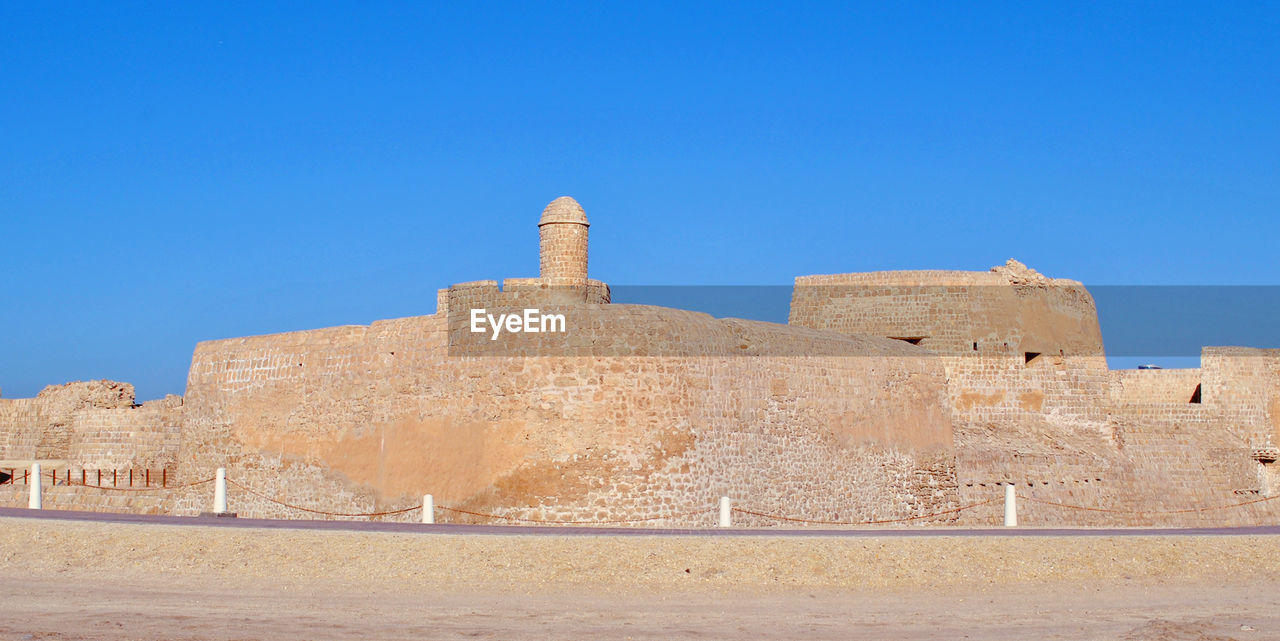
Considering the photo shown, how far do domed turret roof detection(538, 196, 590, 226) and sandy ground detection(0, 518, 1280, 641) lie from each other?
9.48 metres

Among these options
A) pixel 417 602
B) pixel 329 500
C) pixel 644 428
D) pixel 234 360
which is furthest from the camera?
pixel 234 360

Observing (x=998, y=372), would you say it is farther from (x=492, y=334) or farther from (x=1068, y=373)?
(x=492, y=334)

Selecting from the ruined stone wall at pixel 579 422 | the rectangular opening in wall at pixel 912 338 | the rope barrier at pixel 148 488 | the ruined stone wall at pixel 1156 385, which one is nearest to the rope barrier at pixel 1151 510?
the ruined stone wall at pixel 579 422

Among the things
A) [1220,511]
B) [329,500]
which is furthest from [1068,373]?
[329,500]

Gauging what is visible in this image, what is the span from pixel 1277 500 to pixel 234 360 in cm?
2162

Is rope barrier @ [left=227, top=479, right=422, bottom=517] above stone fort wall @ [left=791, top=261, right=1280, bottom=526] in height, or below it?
below

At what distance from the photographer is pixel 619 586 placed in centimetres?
1210

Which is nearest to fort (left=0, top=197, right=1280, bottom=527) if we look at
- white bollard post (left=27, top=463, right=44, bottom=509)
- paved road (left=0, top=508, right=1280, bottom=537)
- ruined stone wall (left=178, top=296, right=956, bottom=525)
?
ruined stone wall (left=178, top=296, right=956, bottom=525)

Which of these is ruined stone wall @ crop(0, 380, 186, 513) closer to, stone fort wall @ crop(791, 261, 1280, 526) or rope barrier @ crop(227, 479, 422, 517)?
rope barrier @ crop(227, 479, 422, 517)

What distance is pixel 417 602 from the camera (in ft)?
37.6

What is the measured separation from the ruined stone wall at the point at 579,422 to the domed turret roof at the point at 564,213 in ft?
12.4


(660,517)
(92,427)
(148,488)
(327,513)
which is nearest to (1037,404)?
(660,517)

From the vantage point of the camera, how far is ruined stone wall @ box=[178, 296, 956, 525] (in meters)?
17.7

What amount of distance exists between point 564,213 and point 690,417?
18.2ft
